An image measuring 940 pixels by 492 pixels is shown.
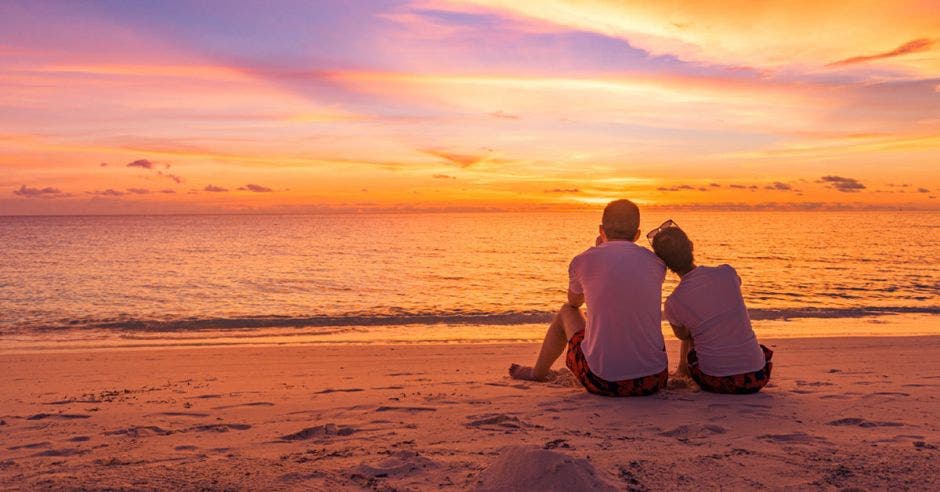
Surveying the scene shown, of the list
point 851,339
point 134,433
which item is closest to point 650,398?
point 134,433

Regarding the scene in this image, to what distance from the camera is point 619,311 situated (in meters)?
5.90

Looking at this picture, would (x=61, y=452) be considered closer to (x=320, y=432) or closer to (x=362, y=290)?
(x=320, y=432)

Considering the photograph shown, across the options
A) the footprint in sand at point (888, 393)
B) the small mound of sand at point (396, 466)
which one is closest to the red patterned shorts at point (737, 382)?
the footprint in sand at point (888, 393)

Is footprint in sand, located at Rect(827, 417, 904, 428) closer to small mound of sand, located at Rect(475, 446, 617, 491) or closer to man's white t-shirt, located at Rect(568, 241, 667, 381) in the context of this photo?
man's white t-shirt, located at Rect(568, 241, 667, 381)

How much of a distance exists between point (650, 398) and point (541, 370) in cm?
140

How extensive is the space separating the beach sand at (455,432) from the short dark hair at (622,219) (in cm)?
158

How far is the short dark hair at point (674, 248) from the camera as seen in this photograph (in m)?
6.06

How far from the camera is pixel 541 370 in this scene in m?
7.30

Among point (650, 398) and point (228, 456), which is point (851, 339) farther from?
point (228, 456)

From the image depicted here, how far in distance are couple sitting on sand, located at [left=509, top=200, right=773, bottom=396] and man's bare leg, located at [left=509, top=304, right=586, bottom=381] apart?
0.52ft

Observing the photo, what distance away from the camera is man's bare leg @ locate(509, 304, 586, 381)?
6734 millimetres

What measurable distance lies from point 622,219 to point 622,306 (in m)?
0.82

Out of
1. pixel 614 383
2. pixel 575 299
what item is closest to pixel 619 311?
pixel 575 299

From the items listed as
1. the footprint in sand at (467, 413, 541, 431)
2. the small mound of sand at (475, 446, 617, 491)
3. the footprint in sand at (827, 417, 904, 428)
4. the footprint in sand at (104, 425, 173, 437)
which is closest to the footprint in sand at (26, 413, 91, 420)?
the footprint in sand at (104, 425, 173, 437)
